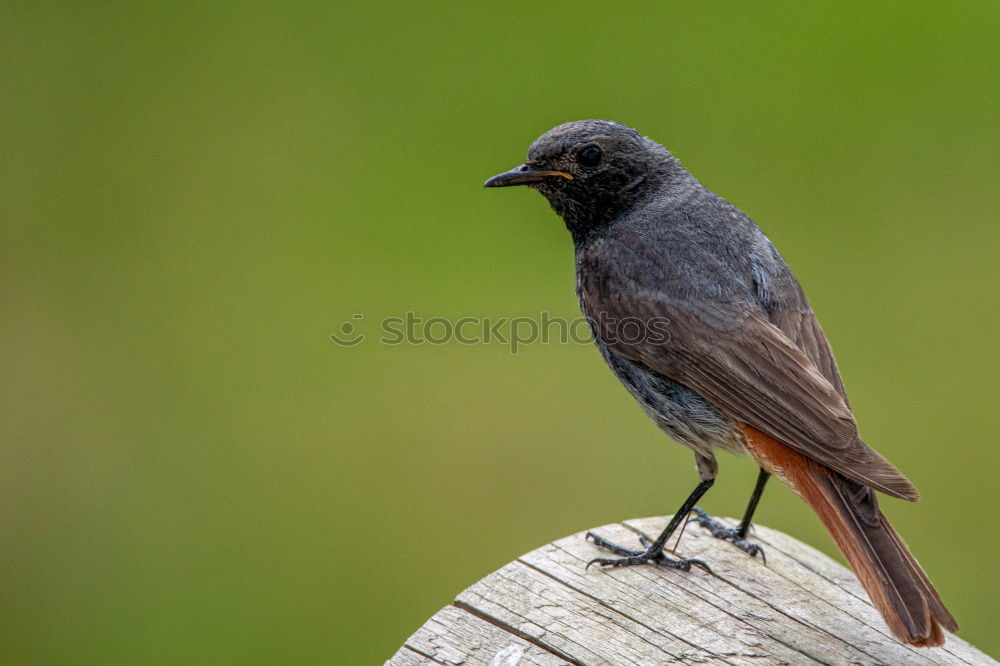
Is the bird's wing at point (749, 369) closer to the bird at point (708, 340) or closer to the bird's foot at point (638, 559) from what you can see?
the bird at point (708, 340)

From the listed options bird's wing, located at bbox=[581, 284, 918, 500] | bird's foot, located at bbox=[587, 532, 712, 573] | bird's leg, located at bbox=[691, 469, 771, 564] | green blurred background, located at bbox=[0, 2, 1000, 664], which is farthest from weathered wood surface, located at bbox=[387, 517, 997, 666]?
green blurred background, located at bbox=[0, 2, 1000, 664]

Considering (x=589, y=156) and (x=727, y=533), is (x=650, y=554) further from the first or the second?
(x=589, y=156)

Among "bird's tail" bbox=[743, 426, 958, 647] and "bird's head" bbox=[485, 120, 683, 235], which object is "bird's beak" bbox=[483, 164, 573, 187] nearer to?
"bird's head" bbox=[485, 120, 683, 235]

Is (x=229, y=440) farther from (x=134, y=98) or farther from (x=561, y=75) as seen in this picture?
(x=561, y=75)

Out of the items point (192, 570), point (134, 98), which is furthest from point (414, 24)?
point (192, 570)
